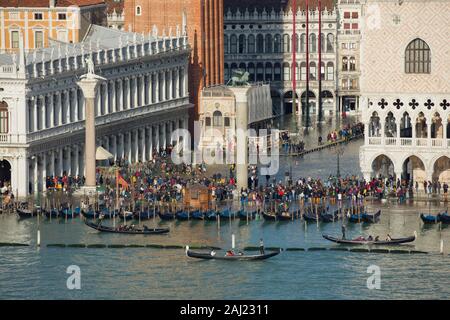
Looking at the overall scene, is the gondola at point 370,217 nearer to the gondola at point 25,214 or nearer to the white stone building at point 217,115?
the gondola at point 25,214

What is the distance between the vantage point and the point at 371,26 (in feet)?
504

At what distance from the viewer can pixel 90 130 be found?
153 meters

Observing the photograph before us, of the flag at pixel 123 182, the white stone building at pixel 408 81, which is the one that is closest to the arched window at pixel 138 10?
the white stone building at pixel 408 81

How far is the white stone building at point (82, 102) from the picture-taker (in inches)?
6019

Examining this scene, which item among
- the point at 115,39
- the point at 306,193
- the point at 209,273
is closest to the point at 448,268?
the point at 209,273

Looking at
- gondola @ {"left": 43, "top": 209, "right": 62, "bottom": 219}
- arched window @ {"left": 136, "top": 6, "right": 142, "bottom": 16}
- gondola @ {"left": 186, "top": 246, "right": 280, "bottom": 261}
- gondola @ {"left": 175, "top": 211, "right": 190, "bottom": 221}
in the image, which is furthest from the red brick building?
gondola @ {"left": 186, "top": 246, "right": 280, "bottom": 261}

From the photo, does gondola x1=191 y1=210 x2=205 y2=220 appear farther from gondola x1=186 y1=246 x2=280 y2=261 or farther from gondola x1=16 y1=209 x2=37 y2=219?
gondola x1=186 y1=246 x2=280 y2=261

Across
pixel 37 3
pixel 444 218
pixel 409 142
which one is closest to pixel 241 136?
pixel 409 142

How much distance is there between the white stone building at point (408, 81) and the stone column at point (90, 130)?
14525 mm

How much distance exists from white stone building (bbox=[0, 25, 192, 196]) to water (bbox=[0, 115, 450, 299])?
28.5ft

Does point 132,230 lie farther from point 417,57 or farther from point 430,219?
point 417,57

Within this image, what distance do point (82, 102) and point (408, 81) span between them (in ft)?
64.5
